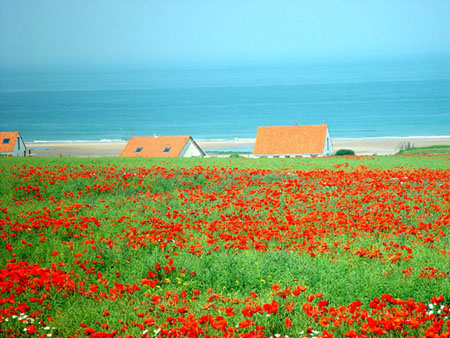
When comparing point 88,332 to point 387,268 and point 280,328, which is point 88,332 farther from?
point 387,268

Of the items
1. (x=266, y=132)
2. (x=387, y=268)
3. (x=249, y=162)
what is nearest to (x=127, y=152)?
(x=266, y=132)

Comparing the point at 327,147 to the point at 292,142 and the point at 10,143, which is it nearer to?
the point at 292,142

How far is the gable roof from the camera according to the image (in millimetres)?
60719

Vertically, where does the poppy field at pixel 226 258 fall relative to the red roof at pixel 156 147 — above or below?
below

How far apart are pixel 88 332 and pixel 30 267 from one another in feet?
10.2

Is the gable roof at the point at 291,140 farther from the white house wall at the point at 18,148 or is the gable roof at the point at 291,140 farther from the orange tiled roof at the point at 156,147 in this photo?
the white house wall at the point at 18,148

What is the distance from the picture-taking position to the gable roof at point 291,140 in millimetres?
60719

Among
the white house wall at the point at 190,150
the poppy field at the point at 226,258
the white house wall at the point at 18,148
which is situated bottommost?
the poppy field at the point at 226,258

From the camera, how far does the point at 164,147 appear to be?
197ft

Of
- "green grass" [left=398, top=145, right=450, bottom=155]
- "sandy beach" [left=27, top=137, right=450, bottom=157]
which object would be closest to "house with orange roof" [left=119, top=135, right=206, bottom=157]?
"sandy beach" [left=27, top=137, right=450, bottom=157]

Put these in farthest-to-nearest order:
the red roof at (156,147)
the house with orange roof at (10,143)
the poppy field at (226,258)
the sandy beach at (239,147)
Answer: the sandy beach at (239,147) → the house with orange roof at (10,143) → the red roof at (156,147) → the poppy field at (226,258)

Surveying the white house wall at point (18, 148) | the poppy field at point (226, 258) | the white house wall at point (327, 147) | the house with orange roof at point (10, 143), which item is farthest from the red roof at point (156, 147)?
the poppy field at point (226, 258)

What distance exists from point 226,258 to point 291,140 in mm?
53476

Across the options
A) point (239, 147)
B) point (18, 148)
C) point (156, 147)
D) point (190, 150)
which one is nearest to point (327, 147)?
point (190, 150)
